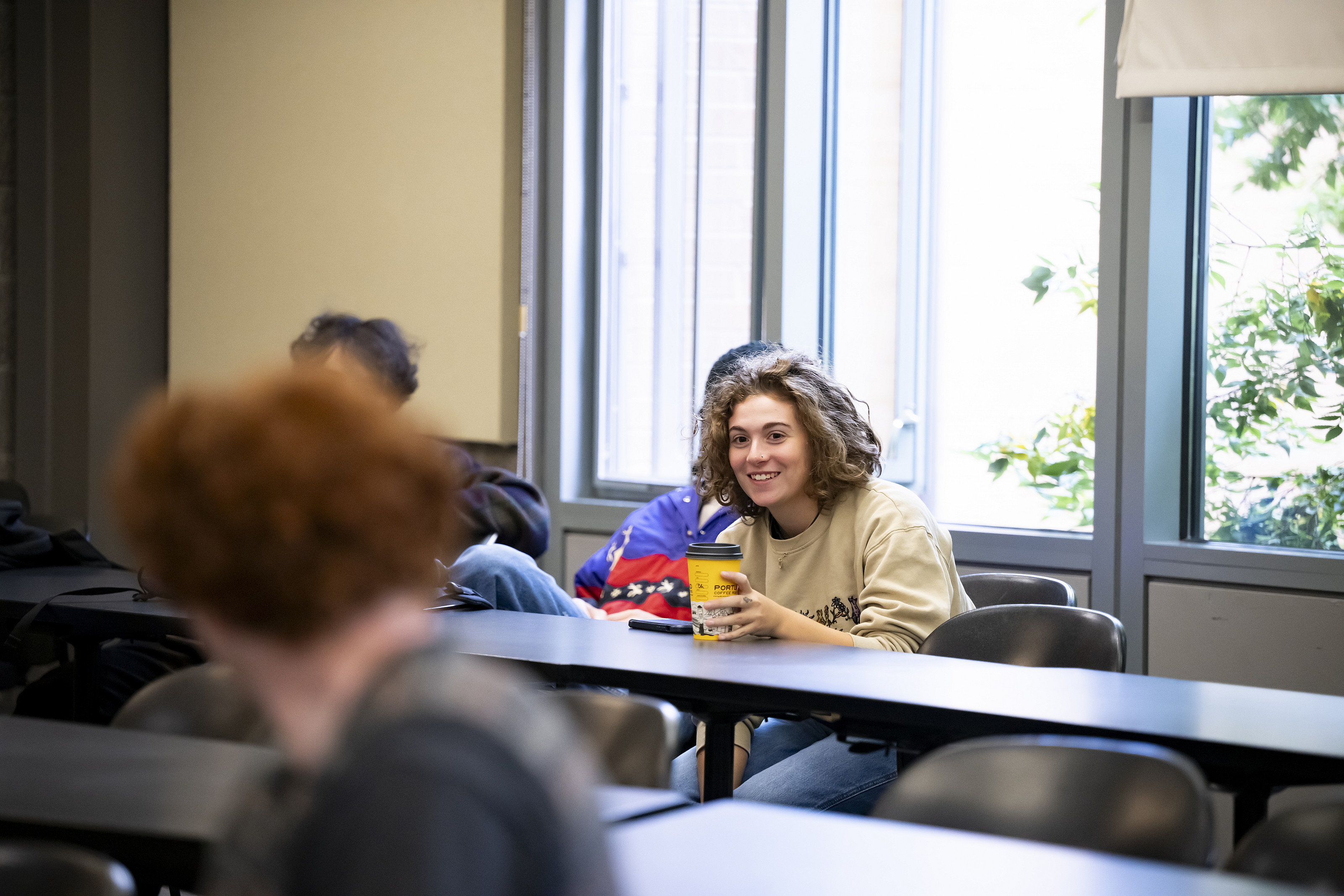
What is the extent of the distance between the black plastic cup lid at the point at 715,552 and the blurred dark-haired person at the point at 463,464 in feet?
4.01

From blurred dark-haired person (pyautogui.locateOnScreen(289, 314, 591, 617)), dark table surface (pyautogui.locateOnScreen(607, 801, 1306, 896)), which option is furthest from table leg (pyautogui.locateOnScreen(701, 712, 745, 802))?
blurred dark-haired person (pyautogui.locateOnScreen(289, 314, 591, 617))

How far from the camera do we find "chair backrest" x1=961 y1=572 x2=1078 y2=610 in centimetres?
290

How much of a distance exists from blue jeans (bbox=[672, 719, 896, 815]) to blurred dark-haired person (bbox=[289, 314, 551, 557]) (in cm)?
102

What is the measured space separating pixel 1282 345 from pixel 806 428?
1575 millimetres

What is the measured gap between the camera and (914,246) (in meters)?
4.05

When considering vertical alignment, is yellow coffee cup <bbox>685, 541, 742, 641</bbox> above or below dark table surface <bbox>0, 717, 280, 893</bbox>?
above

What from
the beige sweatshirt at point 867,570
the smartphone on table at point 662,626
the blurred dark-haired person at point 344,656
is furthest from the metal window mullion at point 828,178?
the blurred dark-haired person at point 344,656

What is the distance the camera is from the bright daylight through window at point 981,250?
3773 mm

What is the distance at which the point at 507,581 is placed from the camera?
298 cm

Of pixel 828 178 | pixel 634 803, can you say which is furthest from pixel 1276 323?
pixel 634 803

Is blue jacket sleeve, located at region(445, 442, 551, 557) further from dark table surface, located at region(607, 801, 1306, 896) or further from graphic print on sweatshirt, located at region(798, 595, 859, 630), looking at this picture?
dark table surface, located at region(607, 801, 1306, 896)

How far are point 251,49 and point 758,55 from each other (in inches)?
80.1

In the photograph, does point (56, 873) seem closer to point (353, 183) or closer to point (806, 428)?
point (806, 428)

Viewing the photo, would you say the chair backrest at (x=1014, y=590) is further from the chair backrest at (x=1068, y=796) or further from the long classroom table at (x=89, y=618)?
the long classroom table at (x=89, y=618)
